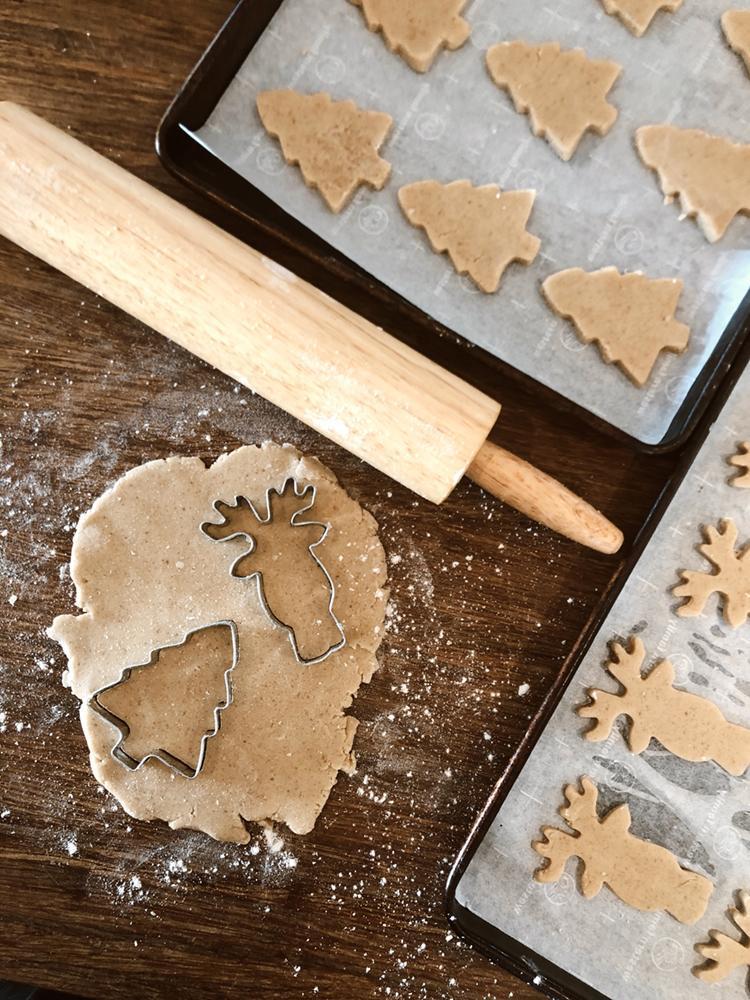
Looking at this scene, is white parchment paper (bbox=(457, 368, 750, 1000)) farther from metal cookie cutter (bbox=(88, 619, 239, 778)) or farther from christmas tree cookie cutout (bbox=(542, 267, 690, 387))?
metal cookie cutter (bbox=(88, 619, 239, 778))

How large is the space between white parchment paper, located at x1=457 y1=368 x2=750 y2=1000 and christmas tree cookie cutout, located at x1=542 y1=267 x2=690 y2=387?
0.16 m

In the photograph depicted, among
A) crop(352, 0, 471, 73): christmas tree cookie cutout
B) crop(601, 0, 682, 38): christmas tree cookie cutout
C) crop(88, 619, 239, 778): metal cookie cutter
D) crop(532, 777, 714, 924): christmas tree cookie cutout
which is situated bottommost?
crop(88, 619, 239, 778): metal cookie cutter

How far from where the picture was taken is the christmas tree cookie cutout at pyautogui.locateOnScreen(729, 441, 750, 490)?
3.66 feet

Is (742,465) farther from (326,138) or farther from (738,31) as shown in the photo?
(326,138)

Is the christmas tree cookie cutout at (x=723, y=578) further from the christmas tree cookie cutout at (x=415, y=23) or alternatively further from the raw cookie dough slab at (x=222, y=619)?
Result: the christmas tree cookie cutout at (x=415, y=23)

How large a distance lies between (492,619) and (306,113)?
76 centimetres

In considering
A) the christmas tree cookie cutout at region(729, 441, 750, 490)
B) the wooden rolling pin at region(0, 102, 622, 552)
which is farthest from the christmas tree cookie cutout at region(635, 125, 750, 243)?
the wooden rolling pin at region(0, 102, 622, 552)

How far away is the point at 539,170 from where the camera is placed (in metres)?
1.15

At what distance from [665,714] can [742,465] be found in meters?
0.36

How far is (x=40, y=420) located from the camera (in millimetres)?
1184

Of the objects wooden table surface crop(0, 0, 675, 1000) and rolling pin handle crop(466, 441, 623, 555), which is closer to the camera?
rolling pin handle crop(466, 441, 623, 555)

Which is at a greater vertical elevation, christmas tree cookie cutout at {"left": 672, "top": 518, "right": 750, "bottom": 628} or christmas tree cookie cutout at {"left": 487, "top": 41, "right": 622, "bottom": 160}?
christmas tree cookie cutout at {"left": 487, "top": 41, "right": 622, "bottom": 160}

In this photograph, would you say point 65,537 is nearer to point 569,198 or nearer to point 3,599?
point 3,599

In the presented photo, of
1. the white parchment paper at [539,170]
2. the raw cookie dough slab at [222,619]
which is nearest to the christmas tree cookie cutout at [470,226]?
the white parchment paper at [539,170]
